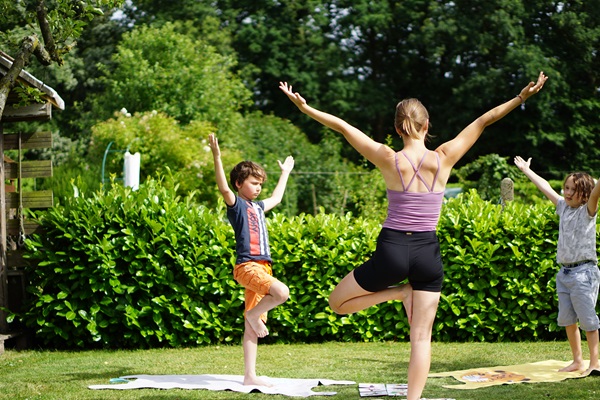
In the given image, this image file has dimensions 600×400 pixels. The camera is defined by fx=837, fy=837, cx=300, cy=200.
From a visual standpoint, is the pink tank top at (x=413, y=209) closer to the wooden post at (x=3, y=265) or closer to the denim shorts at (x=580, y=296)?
the denim shorts at (x=580, y=296)

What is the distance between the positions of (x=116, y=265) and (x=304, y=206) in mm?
16424

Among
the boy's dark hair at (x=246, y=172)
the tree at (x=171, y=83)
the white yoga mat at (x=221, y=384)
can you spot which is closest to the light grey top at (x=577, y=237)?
the white yoga mat at (x=221, y=384)

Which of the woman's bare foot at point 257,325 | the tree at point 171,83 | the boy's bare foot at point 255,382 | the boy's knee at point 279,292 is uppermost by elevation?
the tree at point 171,83

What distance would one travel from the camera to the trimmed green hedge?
8.90 m

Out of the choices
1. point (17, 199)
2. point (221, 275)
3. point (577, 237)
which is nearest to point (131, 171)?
point (17, 199)

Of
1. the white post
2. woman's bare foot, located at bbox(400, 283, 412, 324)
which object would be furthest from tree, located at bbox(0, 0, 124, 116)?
the white post

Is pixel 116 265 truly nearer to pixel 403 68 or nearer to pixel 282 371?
pixel 282 371

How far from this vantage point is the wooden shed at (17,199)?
29.3 feet

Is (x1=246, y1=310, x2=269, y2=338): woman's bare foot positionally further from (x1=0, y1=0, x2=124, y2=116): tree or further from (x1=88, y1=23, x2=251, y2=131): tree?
(x1=88, y1=23, x2=251, y2=131): tree

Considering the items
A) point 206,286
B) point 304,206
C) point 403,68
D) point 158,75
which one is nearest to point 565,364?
point 206,286

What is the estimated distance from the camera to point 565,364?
24.3 ft

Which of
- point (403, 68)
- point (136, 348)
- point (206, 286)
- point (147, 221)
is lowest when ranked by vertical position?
point (136, 348)

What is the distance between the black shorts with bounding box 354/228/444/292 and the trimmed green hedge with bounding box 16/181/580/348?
13.5 ft

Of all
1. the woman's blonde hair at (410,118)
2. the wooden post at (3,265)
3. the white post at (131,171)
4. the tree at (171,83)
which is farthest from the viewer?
the tree at (171,83)
